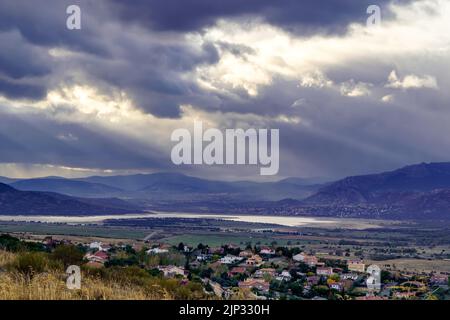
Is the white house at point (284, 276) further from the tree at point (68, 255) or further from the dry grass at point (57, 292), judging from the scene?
the dry grass at point (57, 292)

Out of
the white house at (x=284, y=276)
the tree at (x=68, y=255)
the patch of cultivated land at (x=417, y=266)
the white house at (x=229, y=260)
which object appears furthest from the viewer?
the patch of cultivated land at (x=417, y=266)

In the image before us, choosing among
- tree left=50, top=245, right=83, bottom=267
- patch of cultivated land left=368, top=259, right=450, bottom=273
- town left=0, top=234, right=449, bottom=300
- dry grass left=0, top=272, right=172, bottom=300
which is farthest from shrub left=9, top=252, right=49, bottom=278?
patch of cultivated land left=368, top=259, right=450, bottom=273

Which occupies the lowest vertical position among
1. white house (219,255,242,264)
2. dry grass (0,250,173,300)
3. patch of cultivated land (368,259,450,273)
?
patch of cultivated land (368,259,450,273)

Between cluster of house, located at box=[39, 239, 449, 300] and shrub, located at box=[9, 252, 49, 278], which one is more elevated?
shrub, located at box=[9, 252, 49, 278]

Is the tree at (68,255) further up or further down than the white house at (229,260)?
further up

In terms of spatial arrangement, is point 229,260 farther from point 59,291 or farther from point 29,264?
point 59,291

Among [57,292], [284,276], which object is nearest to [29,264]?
[57,292]

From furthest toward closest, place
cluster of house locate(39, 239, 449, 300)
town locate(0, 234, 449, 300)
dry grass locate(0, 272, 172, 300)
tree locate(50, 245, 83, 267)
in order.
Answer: cluster of house locate(39, 239, 449, 300)
tree locate(50, 245, 83, 267)
town locate(0, 234, 449, 300)
dry grass locate(0, 272, 172, 300)

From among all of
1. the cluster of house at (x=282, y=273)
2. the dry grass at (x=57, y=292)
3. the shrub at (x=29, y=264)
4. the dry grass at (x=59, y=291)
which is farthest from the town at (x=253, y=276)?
the dry grass at (x=57, y=292)

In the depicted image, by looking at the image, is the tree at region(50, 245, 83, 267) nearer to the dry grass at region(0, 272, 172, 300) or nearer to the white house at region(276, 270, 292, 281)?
the dry grass at region(0, 272, 172, 300)

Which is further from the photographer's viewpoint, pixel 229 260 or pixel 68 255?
pixel 229 260
